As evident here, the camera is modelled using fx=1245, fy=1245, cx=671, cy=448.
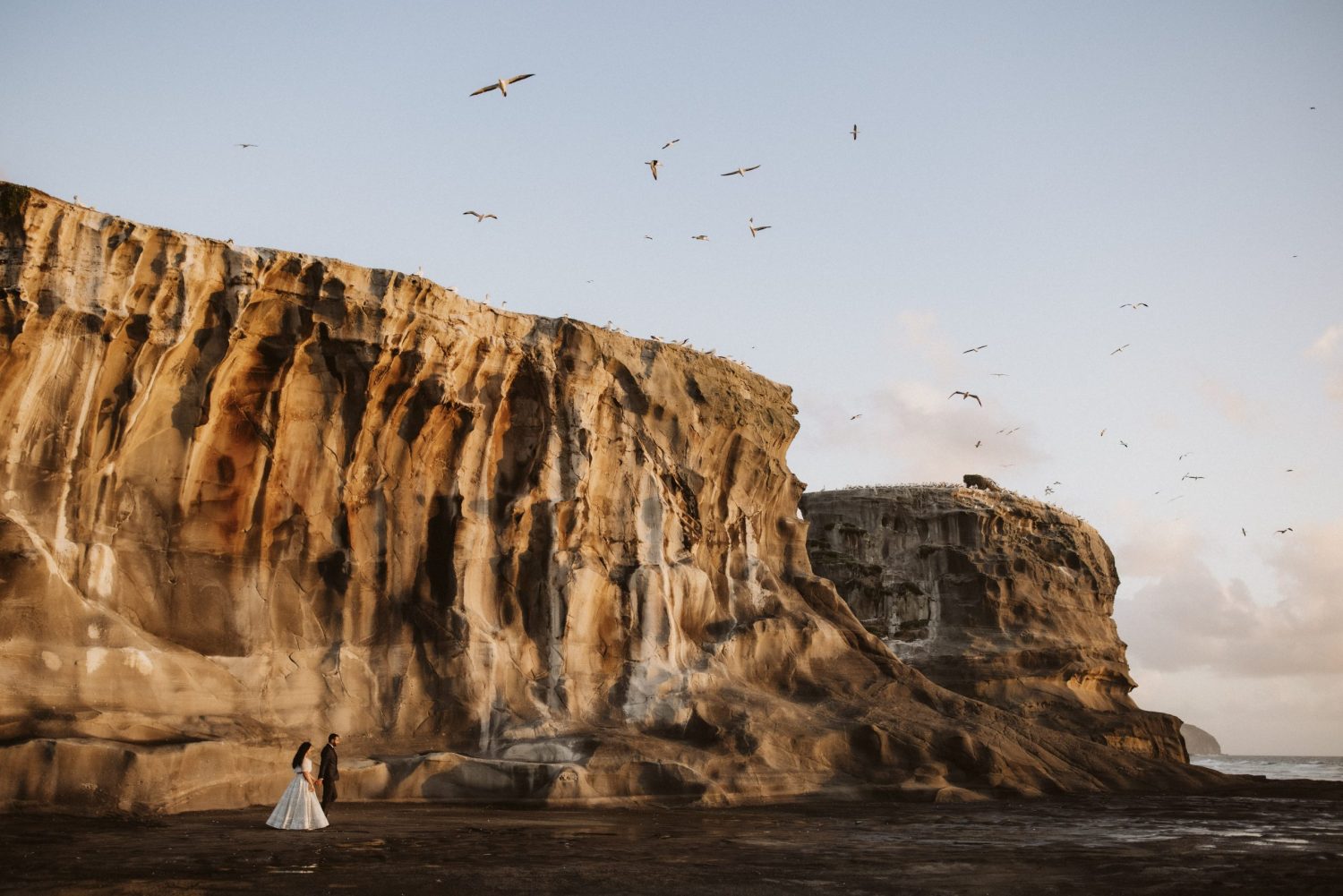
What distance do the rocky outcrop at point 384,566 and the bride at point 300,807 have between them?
2802 millimetres

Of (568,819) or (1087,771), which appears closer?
(568,819)

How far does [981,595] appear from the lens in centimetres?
5031

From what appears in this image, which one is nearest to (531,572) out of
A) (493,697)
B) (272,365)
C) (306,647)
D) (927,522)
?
(493,697)

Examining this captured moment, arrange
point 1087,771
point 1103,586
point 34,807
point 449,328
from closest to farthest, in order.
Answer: point 34,807, point 449,328, point 1087,771, point 1103,586

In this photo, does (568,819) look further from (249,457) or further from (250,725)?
(249,457)

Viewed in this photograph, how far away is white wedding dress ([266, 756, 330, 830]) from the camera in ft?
57.1

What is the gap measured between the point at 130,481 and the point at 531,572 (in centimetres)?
882

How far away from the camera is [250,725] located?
74.5 feet

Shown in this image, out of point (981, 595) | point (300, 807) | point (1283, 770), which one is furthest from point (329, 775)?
point (1283, 770)

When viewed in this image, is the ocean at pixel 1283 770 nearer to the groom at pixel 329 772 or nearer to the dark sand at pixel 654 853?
the dark sand at pixel 654 853

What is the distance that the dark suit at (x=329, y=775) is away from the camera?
20.0 m

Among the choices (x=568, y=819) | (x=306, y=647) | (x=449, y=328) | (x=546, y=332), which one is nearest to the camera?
(x=568, y=819)

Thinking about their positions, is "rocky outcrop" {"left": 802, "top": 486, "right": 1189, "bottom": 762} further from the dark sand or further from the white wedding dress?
the white wedding dress

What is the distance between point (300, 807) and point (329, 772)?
2.59 meters
